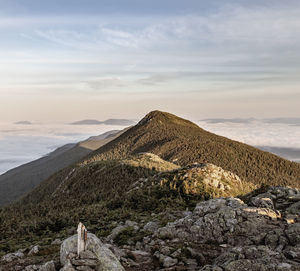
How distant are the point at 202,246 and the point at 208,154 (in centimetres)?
6866

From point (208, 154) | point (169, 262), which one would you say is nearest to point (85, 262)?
point (169, 262)

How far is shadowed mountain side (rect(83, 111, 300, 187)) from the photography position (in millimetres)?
72562

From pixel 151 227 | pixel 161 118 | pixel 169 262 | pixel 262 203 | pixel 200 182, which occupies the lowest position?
pixel 151 227

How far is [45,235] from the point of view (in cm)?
1842

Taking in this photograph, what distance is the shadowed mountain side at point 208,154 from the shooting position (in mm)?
72562

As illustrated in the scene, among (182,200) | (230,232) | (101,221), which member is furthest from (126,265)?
(182,200)

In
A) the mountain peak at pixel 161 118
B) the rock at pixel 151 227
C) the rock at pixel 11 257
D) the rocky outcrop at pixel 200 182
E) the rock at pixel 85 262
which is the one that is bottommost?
the rock at pixel 11 257

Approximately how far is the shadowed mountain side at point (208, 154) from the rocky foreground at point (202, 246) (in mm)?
56873

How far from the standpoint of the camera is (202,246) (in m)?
12.0

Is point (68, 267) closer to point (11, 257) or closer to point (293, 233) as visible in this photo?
point (11, 257)

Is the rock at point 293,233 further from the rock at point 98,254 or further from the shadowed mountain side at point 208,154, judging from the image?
the shadowed mountain side at point 208,154

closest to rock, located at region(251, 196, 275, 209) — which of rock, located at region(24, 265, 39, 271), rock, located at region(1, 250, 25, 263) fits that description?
rock, located at region(24, 265, 39, 271)

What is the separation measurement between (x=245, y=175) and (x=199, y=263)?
6538 cm

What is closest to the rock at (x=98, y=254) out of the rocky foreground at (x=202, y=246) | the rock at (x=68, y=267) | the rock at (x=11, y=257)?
the rocky foreground at (x=202, y=246)
